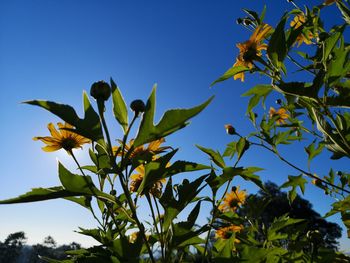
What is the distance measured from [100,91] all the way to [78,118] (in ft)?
0.76

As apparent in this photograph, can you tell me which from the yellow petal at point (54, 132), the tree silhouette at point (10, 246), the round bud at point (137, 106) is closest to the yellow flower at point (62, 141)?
the yellow petal at point (54, 132)

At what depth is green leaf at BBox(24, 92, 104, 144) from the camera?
898 mm

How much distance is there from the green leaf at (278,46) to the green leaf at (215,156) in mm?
562

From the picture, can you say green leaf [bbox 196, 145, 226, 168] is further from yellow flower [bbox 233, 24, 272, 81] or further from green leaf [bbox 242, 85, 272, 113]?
yellow flower [bbox 233, 24, 272, 81]

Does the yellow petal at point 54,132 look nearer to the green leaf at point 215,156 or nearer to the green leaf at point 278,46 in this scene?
the green leaf at point 215,156

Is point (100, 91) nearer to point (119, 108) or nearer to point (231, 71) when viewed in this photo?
point (119, 108)

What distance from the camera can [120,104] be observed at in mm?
1054

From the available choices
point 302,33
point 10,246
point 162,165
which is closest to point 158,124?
point 162,165

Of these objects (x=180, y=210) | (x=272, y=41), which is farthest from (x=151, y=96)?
(x=272, y=41)

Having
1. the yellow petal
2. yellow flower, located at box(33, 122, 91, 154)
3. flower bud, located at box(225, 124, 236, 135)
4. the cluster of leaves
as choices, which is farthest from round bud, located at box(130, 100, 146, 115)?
flower bud, located at box(225, 124, 236, 135)

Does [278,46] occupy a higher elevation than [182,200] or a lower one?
higher

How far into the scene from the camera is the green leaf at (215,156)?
1.67 metres

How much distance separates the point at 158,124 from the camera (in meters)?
0.93

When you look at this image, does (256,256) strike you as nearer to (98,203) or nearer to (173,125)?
(173,125)
